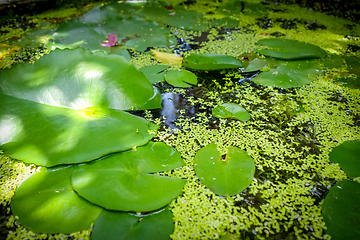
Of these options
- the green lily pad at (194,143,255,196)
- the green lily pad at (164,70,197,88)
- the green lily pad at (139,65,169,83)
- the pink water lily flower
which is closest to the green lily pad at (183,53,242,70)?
the green lily pad at (164,70,197,88)

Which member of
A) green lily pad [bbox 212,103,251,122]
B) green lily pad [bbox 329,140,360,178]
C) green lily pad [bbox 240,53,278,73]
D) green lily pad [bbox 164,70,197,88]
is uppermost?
green lily pad [bbox 240,53,278,73]

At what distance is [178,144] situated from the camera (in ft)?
4.13

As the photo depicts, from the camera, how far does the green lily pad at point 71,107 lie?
40.9 inches

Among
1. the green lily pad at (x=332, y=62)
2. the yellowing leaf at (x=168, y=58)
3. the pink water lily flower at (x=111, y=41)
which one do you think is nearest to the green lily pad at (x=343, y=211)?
the green lily pad at (x=332, y=62)

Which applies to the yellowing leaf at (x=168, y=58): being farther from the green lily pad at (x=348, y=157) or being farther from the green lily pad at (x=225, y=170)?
the green lily pad at (x=348, y=157)

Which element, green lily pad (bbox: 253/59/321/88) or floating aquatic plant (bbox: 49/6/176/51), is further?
floating aquatic plant (bbox: 49/6/176/51)

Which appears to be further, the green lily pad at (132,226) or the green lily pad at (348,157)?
the green lily pad at (348,157)

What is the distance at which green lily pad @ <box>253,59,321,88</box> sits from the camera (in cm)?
175

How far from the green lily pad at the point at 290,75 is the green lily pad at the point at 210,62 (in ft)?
0.81

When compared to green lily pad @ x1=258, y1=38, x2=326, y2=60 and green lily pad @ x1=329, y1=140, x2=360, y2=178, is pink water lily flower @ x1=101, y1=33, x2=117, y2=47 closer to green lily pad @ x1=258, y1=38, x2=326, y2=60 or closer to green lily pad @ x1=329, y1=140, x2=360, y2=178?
green lily pad @ x1=258, y1=38, x2=326, y2=60

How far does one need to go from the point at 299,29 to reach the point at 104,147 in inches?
113

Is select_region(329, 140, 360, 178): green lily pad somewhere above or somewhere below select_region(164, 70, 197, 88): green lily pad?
below

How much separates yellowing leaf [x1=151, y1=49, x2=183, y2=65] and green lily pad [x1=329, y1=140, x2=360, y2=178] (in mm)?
1413

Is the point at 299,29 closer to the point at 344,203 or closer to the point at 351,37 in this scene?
the point at 351,37
